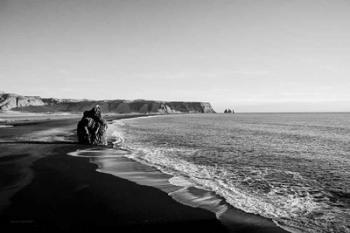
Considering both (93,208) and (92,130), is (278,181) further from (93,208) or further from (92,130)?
(92,130)

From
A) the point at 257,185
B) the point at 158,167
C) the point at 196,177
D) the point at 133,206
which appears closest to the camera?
the point at 133,206

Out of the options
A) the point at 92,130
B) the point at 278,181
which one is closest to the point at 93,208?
the point at 278,181

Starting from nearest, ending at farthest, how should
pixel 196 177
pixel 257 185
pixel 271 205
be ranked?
pixel 271 205, pixel 257 185, pixel 196 177

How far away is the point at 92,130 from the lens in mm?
23656

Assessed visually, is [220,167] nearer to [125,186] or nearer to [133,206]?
[125,186]

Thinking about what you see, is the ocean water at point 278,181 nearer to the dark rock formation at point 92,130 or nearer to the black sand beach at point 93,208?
the black sand beach at point 93,208

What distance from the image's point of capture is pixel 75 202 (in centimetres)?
783

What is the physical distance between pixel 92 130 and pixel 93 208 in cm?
1728

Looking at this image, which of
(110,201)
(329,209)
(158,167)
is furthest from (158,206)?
(158,167)

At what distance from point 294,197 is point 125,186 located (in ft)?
21.4

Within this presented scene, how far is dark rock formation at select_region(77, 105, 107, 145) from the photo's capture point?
23297mm

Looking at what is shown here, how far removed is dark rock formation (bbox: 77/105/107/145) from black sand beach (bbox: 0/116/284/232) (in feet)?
38.3

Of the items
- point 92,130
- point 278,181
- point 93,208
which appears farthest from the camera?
point 92,130

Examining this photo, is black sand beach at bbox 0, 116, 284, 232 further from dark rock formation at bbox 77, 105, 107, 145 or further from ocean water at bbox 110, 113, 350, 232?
dark rock formation at bbox 77, 105, 107, 145
